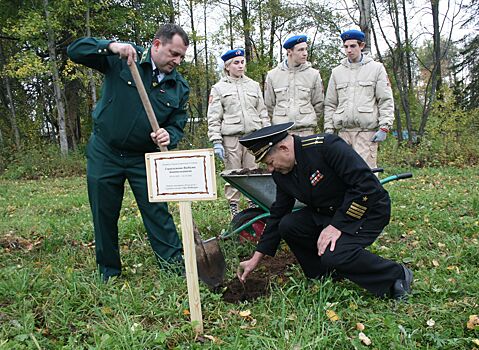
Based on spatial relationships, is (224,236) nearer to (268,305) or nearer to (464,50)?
(268,305)

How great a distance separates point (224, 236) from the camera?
158 inches

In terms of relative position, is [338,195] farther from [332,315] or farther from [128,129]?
[128,129]

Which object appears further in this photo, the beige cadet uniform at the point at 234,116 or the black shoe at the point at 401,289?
the beige cadet uniform at the point at 234,116

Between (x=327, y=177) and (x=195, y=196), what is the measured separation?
3.05 feet

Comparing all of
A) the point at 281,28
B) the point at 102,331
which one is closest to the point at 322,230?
the point at 102,331

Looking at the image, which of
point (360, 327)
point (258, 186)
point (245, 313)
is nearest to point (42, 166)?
point (258, 186)

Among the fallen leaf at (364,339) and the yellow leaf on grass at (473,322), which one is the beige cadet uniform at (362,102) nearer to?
the yellow leaf on grass at (473,322)

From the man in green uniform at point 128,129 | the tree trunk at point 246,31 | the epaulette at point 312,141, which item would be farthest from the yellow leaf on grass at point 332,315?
the tree trunk at point 246,31

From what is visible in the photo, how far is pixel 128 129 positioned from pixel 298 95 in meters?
2.38

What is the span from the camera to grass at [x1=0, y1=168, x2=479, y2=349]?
7.99 ft

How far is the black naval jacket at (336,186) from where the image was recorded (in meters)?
2.74

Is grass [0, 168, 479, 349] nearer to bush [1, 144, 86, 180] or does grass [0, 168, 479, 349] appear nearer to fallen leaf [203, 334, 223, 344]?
fallen leaf [203, 334, 223, 344]

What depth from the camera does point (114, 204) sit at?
343 centimetres

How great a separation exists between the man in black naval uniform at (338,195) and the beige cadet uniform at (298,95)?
208 centimetres
